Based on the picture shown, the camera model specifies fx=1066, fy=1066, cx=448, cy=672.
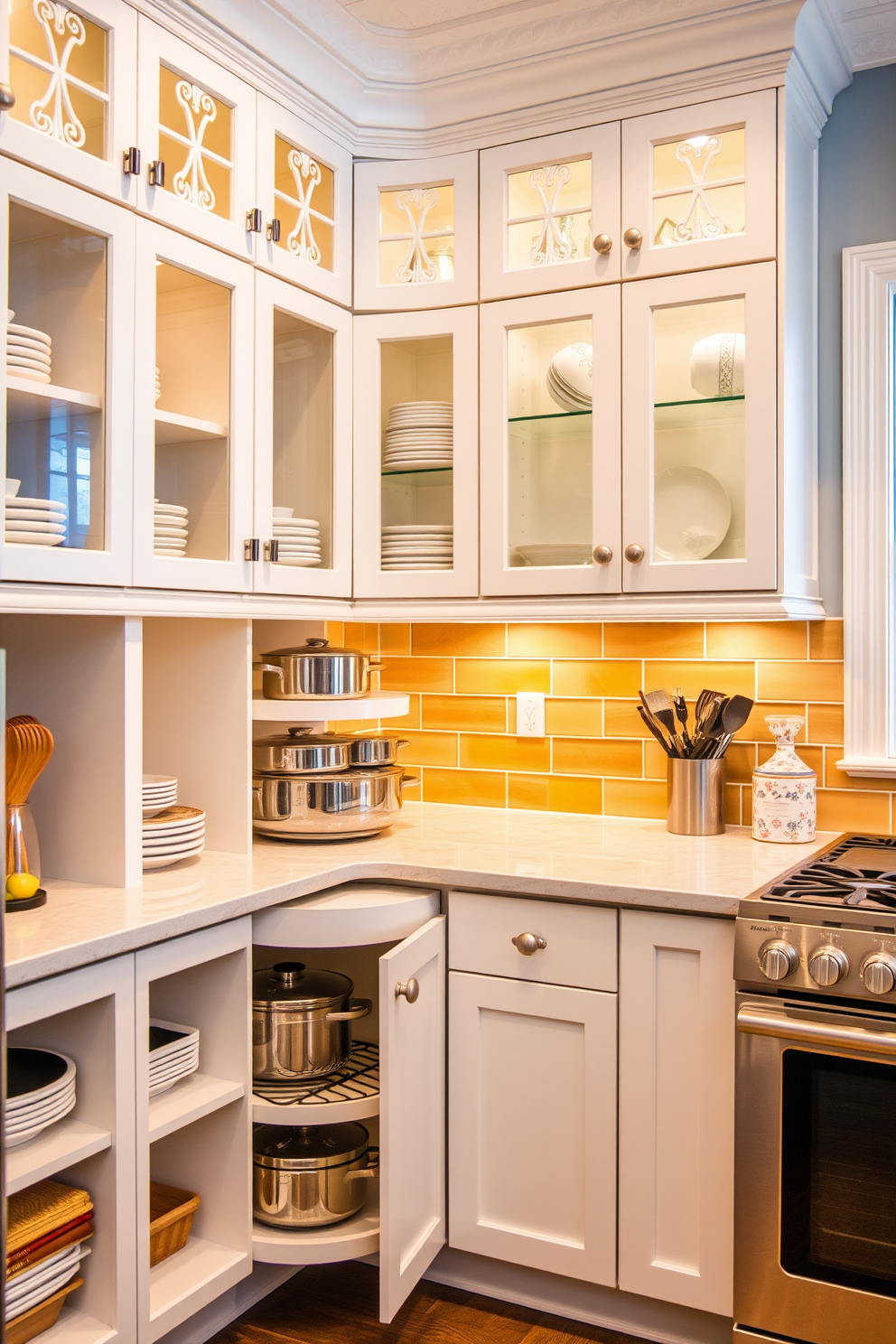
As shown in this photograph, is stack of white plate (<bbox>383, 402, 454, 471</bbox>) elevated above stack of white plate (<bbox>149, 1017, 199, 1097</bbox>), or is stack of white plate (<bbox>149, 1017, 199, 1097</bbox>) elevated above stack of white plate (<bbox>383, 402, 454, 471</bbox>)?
stack of white plate (<bbox>383, 402, 454, 471</bbox>)

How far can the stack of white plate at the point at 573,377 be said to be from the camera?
7.36 feet

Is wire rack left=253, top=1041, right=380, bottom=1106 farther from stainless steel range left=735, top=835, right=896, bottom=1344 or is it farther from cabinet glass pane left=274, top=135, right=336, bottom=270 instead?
cabinet glass pane left=274, top=135, right=336, bottom=270

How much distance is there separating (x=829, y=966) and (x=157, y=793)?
122 centimetres

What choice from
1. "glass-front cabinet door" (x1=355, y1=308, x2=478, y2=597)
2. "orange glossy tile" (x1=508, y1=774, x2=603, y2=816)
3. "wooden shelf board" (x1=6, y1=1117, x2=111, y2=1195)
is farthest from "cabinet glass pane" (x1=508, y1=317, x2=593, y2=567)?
"wooden shelf board" (x1=6, y1=1117, x2=111, y2=1195)

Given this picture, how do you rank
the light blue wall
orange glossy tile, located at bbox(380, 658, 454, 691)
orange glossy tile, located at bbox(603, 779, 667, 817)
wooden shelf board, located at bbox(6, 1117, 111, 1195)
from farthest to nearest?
orange glossy tile, located at bbox(380, 658, 454, 691), orange glossy tile, located at bbox(603, 779, 667, 817), the light blue wall, wooden shelf board, located at bbox(6, 1117, 111, 1195)

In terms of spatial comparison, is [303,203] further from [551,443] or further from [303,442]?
[551,443]

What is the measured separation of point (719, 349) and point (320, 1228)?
1.86m

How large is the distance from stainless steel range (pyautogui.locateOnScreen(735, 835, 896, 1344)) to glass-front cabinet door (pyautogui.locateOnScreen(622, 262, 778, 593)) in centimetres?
69

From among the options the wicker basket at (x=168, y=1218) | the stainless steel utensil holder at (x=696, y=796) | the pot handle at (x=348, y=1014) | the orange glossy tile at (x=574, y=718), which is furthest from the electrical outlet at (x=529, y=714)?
the wicker basket at (x=168, y=1218)

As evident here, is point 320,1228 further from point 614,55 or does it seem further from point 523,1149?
point 614,55

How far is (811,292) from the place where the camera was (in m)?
2.29

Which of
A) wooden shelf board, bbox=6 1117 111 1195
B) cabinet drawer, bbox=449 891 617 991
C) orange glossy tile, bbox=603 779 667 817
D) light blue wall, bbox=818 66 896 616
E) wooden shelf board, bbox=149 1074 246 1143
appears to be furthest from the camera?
orange glossy tile, bbox=603 779 667 817

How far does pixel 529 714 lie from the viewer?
2660mm

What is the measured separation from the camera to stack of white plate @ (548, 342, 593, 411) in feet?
7.36
